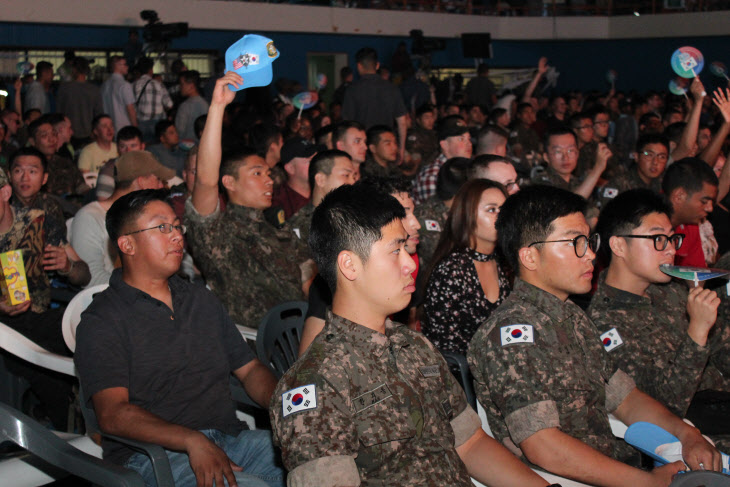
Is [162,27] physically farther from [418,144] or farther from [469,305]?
[469,305]

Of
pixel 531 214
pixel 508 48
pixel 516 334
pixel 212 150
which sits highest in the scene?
pixel 508 48

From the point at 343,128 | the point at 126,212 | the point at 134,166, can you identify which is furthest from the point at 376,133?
the point at 126,212

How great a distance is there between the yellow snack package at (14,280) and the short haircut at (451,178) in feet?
8.02

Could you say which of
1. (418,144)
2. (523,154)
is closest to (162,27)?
(418,144)

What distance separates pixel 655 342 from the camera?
2771 millimetres

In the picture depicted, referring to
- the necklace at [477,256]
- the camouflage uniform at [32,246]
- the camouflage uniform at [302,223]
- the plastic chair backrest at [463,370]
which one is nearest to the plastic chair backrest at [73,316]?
the camouflage uniform at [32,246]

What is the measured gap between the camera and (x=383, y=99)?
7.85 metres

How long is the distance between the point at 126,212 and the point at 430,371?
1.33m

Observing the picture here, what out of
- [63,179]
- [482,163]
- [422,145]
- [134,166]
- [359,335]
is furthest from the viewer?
[422,145]

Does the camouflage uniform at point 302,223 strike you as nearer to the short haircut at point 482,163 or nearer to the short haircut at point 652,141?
the short haircut at point 482,163

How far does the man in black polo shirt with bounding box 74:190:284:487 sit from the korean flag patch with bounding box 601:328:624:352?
1.19 meters

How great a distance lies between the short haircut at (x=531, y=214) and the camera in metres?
2.40

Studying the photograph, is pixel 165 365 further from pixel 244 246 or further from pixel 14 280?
pixel 244 246

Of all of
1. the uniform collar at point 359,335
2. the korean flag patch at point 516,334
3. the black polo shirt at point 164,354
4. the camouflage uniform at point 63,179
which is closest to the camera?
the uniform collar at point 359,335
